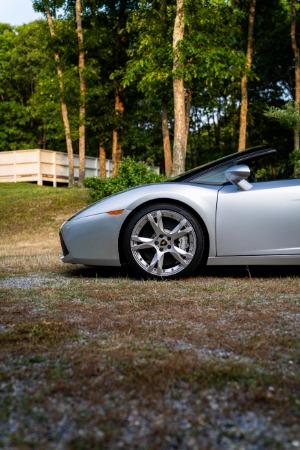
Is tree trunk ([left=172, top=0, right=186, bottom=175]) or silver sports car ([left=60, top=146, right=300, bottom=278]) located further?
tree trunk ([left=172, top=0, right=186, bottom=175])

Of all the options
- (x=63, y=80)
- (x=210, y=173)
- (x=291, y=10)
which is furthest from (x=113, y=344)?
→ (x=291, y=10)

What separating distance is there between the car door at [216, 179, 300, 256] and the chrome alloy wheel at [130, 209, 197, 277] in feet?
0.96

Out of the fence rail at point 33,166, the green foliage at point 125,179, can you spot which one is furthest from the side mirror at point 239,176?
the fence rail at point 33,166

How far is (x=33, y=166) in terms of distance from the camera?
24.6m

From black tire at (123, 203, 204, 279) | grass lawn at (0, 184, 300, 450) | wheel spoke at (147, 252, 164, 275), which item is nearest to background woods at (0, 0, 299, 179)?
black tire at (123, 203, 204, 279)

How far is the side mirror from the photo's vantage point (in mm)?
4590

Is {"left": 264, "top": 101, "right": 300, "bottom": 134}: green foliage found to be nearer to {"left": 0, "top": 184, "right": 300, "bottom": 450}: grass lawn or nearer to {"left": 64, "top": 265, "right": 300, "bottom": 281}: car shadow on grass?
{"left": 64, "top": 265, "right": 300, "bottom": 281}: car shadow on grass

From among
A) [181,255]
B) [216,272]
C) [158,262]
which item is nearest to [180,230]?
[181,255]

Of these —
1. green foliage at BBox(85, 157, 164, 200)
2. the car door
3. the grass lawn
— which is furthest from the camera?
green foliage at BBox(85, 157, 164, 200)

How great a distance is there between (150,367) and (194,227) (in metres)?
2.66

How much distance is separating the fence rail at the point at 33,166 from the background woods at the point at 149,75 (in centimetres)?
136

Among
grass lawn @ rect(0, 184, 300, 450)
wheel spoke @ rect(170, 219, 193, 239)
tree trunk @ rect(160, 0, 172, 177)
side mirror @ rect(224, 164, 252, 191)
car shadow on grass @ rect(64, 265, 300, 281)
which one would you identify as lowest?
car shadow on grass @ rect(64, 265, 300, 281)

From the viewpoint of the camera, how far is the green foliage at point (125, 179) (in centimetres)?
1255

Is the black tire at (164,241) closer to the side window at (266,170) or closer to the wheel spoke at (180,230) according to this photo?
the wheel spoke at (180,230)
